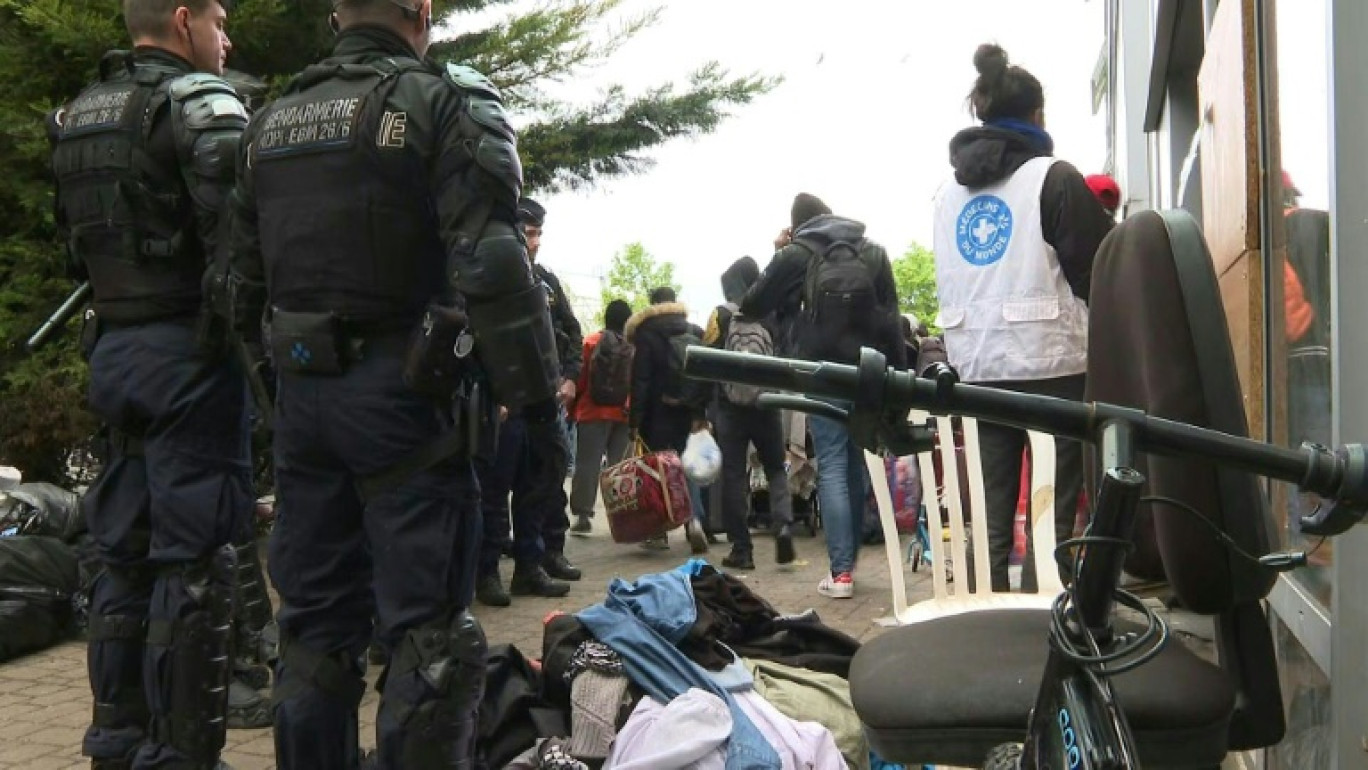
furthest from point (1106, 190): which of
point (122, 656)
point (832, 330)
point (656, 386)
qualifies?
point (656, 386)

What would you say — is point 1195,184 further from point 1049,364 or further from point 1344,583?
point 1344,583

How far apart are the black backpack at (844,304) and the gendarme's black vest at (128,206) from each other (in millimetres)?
3513

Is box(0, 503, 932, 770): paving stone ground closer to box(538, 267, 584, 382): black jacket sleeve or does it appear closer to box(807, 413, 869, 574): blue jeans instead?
box(807, 413, 869, 574): blue jeans

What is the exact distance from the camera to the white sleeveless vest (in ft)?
14.8

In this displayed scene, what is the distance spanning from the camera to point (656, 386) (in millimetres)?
9055

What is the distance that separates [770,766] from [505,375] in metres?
1.40

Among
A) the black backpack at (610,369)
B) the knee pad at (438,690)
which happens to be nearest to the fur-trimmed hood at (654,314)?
the black backpack at (610,369)

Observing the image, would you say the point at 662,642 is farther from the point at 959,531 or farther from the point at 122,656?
the point at 122,656

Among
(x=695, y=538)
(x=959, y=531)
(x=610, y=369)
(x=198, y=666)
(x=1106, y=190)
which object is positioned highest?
(x=1106, y=190)

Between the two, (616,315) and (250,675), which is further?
(616,315)

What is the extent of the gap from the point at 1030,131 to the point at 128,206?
3022mm

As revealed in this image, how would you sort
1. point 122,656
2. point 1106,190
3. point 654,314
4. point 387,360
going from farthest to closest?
point 654,314 < point 1106,190 < point 122,656 < point 387,360

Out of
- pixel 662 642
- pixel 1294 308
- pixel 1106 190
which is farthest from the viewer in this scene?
pixel 1106 190

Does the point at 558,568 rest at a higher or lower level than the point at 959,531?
lower
